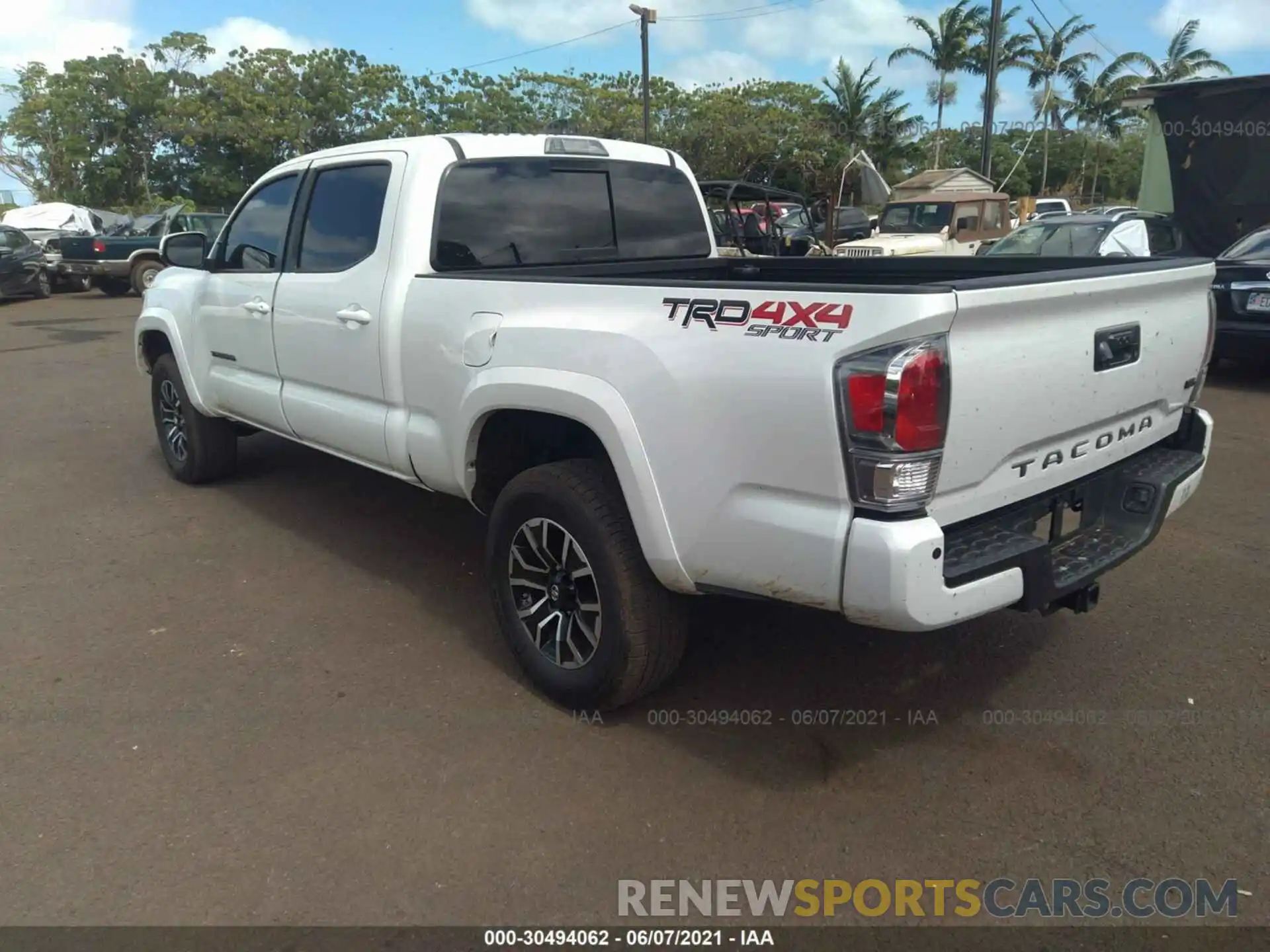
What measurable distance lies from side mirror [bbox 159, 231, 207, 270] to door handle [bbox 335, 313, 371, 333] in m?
1.73

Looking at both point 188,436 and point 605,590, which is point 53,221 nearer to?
point 188,436

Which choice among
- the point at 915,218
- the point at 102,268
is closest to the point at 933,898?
the point at 915,218

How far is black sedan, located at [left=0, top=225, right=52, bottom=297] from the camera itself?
19156 mm

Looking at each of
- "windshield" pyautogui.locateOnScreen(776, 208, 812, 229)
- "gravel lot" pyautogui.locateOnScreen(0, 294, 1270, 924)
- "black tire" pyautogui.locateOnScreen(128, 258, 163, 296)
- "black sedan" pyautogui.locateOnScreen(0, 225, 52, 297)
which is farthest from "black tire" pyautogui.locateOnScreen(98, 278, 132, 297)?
"gravel lot" pyautogui.locateOnScreen(0, 294, 1270, 924)

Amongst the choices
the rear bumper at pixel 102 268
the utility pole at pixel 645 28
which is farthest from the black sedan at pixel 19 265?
the utility pole at pixel 645 28

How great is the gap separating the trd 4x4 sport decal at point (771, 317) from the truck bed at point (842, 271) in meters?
0.05

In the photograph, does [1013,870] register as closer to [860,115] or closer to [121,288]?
[121,288]

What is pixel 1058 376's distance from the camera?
2762 mm

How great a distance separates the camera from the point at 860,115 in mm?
45188

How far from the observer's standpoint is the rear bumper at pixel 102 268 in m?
20.5

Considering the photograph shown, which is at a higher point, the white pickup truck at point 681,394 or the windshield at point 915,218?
the windshield at point 915,218

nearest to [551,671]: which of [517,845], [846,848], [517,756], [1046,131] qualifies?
[517,756]

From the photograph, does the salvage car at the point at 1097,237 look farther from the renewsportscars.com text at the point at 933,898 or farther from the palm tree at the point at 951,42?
the palm tree at the point at 951,42

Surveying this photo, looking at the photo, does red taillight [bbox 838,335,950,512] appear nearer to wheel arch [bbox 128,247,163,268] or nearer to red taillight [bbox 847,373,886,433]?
red taillight [bbox 847,373,886,433]
